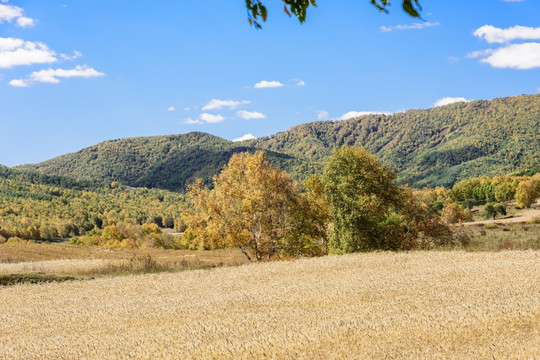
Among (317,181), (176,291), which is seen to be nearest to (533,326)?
(176,291)

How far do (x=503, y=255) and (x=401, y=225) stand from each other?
17.8 metres

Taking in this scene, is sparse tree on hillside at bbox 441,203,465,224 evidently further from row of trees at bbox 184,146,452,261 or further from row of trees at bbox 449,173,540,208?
row of trees at bbox 449,173,540,208

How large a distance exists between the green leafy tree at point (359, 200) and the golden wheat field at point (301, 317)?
1475 cm

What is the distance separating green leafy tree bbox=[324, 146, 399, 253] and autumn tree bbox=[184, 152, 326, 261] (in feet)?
9.61

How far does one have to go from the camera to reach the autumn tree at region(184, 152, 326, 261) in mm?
35281

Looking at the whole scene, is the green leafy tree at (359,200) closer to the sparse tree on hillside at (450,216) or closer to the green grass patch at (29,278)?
the sparse tree on hillside at (450,216)

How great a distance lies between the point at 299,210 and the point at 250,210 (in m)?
4.09

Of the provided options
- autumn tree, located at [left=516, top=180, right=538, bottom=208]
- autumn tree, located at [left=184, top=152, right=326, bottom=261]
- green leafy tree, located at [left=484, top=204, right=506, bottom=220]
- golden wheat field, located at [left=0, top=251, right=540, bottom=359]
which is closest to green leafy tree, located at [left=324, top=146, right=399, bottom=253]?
autumn tree, located at [left=184, top=152, right=326, bottom=261]

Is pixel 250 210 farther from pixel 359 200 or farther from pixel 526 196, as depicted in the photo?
pixel 526 196

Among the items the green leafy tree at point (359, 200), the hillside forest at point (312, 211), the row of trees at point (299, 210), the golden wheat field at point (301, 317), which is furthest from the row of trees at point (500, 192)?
the golden wheat field at point (301, 317)

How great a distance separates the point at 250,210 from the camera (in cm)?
3569

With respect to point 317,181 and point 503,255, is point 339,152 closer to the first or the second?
point 317,181

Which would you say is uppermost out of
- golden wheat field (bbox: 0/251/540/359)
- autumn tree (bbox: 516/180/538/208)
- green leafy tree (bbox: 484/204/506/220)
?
golden wheat field (bbox: 0/251/540/359)

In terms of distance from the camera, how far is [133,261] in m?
33.1
